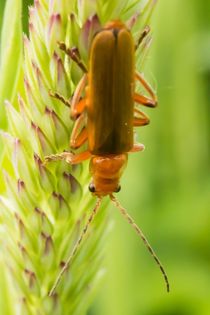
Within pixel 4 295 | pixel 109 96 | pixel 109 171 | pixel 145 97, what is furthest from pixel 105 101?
pixel 4 295

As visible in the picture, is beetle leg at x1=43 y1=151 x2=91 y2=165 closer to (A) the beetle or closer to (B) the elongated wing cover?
(A) the beetle

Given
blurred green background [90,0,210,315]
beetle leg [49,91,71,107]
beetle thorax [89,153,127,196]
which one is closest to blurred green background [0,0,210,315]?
blurred green background [90,0,210,315]

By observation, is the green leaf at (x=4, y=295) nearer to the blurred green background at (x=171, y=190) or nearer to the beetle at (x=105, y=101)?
the beetle at (x=105, y=101)

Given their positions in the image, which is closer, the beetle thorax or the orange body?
the orange body

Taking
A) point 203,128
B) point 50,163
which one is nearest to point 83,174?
point 50,163

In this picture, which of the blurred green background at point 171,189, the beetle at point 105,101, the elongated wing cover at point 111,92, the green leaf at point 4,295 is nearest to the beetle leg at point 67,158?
the beetle at point 105,101

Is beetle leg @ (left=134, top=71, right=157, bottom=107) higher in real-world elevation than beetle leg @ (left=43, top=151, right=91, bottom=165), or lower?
higher
